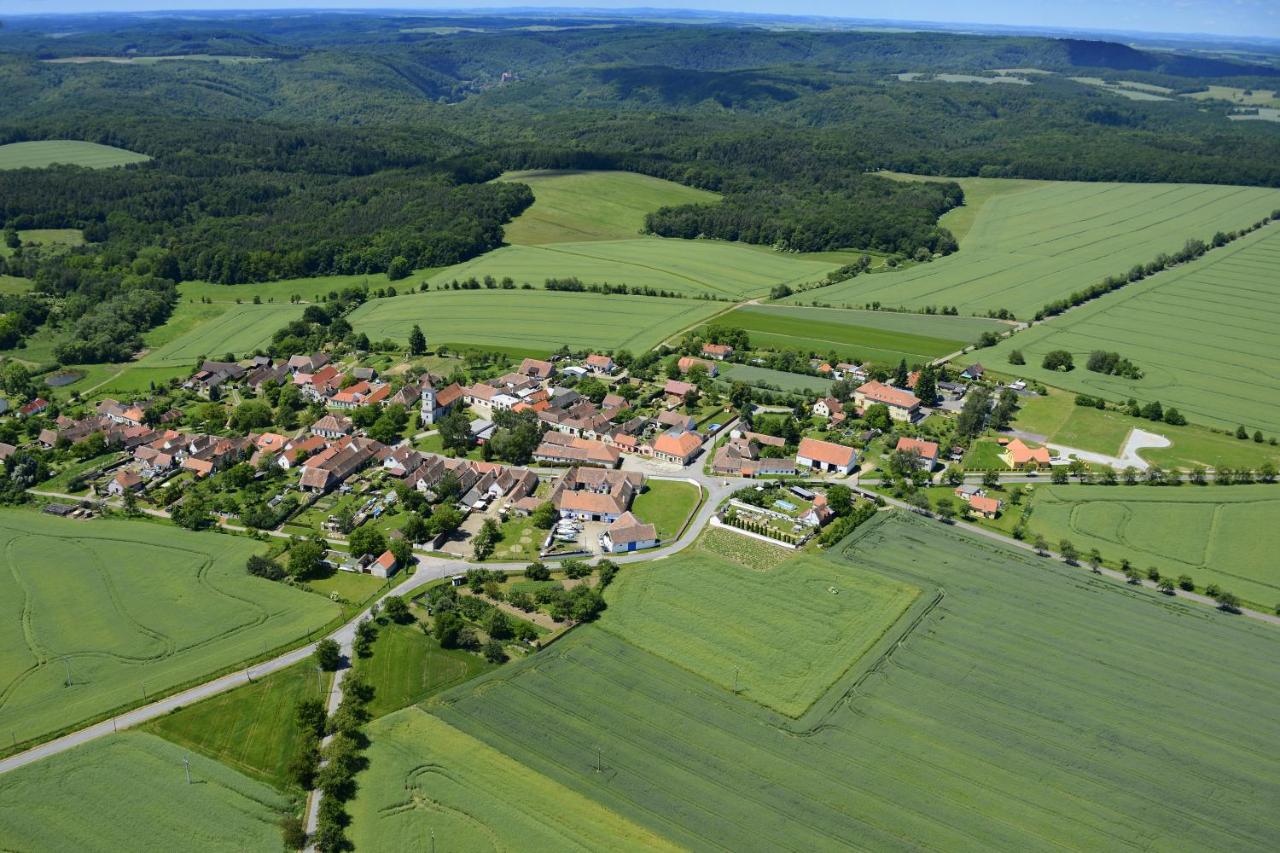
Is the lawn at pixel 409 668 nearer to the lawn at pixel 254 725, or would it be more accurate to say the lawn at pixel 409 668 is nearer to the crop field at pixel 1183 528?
the lawn at pixel 254 725

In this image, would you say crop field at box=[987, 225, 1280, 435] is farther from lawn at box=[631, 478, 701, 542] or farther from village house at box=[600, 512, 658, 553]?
village house at box=[600, 512, 658, 553]

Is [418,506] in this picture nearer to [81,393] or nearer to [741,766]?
[741,766]

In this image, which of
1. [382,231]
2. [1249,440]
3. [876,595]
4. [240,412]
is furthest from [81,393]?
[1249,440]

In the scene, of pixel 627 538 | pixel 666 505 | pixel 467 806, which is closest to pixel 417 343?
pixel 666 505

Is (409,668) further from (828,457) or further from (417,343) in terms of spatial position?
(417,343)

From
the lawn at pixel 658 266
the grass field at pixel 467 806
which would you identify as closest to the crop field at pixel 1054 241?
the lawn at pixel 658 266

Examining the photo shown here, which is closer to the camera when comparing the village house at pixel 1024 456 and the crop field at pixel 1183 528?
the crop field at pixel 1183 528
